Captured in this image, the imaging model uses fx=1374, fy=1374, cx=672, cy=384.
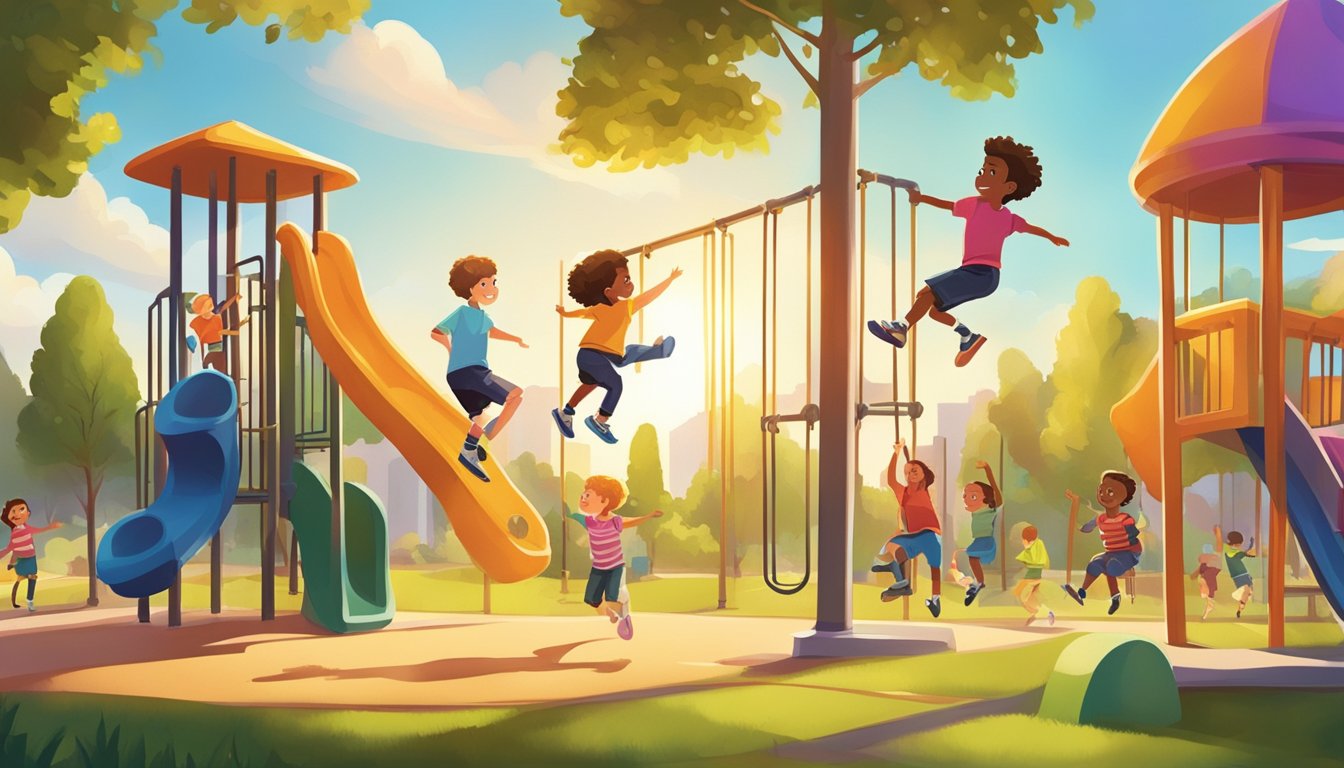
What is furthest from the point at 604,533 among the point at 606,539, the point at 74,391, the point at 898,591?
the point at 74,391

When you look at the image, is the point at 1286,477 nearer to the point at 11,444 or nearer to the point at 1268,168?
the point at 1268,168

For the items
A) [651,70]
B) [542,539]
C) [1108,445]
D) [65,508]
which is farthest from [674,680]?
[65,508]

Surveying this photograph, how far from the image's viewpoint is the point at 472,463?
457 inches

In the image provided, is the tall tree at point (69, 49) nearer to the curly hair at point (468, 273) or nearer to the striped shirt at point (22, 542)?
the curly hair at point (468, 273)

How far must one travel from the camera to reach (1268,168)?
12336 mm

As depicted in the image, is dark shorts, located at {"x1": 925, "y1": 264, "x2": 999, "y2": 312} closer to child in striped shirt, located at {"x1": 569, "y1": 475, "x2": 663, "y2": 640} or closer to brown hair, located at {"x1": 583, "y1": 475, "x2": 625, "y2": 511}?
child in striped shirt, located at {"x1": 569, "y1": 475, "x2": 663, "y2": 640}

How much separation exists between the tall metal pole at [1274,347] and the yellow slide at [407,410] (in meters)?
6.52

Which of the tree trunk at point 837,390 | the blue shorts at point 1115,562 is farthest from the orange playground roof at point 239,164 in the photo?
the blue shorts at point 1115,562

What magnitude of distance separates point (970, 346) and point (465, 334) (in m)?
3.96

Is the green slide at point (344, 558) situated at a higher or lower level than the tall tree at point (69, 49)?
lower

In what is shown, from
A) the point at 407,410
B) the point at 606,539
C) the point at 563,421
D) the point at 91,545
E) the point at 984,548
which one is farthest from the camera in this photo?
the point at 91,545

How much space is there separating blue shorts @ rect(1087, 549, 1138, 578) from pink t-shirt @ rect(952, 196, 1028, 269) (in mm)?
5781

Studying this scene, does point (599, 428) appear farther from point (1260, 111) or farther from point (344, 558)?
point (1260, 111)

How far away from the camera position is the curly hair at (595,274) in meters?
10.7
